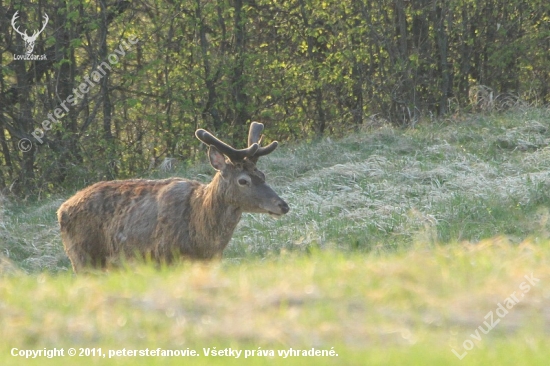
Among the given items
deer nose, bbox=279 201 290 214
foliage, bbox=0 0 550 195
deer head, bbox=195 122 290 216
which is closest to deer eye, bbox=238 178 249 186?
deer head, bbox=195 122 290 216

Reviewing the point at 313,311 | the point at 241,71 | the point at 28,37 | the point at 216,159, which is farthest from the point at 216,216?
the point at 241,71

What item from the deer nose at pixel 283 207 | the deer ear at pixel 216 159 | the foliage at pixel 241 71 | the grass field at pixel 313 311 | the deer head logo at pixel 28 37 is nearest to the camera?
the grass field at pixel 313 311

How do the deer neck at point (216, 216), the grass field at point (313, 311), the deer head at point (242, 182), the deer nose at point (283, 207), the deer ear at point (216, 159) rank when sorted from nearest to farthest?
the grass field at point (313, 311), the deer neck at point (216, 216), the deer nose at point (283, 207), the deer head at point (242, 182), the deer ear at point (216, 159)

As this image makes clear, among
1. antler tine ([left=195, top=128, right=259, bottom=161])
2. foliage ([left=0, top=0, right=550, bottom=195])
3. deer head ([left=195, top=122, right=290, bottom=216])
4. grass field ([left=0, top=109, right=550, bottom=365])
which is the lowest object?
foliage ([left=0, top=0, right=550, bottom=195])

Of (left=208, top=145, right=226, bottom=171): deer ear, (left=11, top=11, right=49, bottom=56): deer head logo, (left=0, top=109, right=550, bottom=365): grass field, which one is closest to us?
(left=0, top=109, right=550, bottom=365): grass field

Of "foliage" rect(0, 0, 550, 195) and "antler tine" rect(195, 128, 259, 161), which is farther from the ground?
"antler tine" rect(195, 128, 259, 161)

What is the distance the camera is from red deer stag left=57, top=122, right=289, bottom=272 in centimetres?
1020

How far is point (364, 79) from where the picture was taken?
922 inches

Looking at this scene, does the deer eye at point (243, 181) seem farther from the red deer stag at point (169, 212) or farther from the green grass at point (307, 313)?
the green grass at point (307, 313)

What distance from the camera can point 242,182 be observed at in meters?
10.5

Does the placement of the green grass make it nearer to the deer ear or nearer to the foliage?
the deer ear

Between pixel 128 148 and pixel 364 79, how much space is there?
5951 mm

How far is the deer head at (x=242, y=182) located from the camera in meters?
10.4

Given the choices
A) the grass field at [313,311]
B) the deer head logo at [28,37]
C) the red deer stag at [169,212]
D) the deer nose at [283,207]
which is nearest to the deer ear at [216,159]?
the red deer stag at [169,212]
